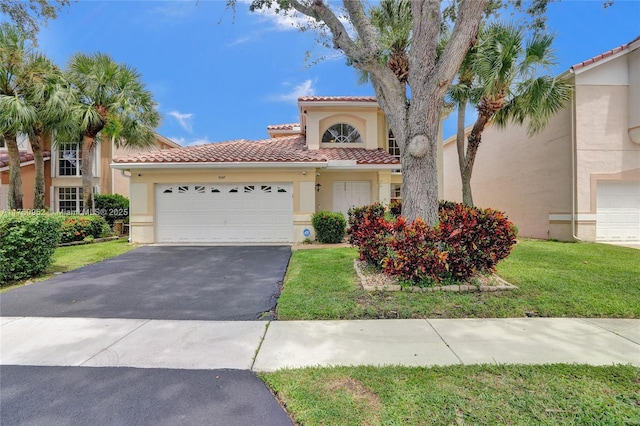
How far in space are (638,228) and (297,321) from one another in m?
14.5

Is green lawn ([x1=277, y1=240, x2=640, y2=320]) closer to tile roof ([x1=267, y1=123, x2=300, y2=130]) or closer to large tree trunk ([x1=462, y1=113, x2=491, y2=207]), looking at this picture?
large tree trunk ([x1=462, y1=113, x2=491, y2=207])

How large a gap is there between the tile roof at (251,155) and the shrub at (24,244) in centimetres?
462

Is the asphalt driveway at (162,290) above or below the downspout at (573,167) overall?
below

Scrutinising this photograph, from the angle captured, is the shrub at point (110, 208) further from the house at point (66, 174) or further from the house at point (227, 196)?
the house at point (227, 196)

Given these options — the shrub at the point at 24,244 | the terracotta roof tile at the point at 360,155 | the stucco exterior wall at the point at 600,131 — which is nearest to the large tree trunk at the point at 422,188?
the terracotta roof tile at the point at 360,155

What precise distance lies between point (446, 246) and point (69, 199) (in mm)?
21561

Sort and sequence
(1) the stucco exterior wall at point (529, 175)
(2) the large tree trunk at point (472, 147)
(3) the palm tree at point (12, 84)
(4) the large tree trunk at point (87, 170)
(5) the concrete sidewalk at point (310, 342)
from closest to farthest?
(5) the concrete sidewalk at point (310, 342), (2) the large tree trunk at point (472, 147), (1) the stucco exterior wall at point (529, 175), (3) the palm tree at point (12, 84), (4) the large tree trunk at point (87, 170)

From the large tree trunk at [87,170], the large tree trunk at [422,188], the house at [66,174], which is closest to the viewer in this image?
the large tree trunk at [422,188]

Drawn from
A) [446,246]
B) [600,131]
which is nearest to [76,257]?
[446,246]

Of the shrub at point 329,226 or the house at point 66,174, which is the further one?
the house at point 66,174

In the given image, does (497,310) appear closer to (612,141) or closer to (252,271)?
(252,271)

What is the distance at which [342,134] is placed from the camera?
1484 centimetres

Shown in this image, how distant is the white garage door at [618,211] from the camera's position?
11.8m

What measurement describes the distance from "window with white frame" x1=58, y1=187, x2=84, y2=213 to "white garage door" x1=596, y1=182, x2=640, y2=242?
1013 inches
